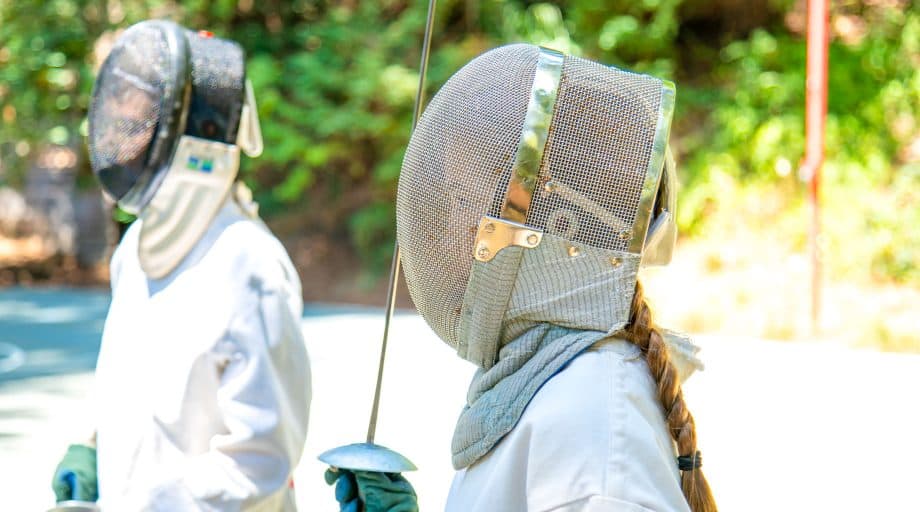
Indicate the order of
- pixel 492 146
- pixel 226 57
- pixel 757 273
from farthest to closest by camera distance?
pixel 757 273 < pixel 226 57 < pixel 492 146

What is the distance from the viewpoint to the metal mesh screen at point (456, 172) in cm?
124

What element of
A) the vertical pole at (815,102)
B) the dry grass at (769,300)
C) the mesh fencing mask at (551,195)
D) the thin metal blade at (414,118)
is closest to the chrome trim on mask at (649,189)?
the mesh fencing mask at (551,195)

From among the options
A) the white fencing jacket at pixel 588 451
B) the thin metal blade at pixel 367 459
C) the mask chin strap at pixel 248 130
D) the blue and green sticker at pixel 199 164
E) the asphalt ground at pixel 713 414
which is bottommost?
the asphalt ground at pixel 713 414

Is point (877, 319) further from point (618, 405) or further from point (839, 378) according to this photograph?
point (618, 405)

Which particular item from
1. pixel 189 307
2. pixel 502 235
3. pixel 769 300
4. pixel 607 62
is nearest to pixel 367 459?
pixel 502 235

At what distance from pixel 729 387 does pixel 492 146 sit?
5645 millimetres

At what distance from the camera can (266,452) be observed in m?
1.93

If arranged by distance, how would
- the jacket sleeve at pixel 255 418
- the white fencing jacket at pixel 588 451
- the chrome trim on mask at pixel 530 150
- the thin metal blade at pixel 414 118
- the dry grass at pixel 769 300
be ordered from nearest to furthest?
the white fencing jacket at pixel 588 451 → the chrome trim on mask at pixel 530 150 → the thin metal blade at pixel 414 118 → the jacket sleeve at pixel 255 418 → the dry grass at pixel 769 300

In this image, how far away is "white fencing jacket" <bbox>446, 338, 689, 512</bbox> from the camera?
109cm

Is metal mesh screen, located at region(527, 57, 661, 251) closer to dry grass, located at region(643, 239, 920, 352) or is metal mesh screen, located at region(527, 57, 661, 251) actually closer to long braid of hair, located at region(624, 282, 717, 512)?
long braid of hair, located at region(624, 282, 717, 512)

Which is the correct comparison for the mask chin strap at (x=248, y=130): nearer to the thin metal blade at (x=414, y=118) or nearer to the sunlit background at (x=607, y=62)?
the thin metal blade at (x=414, y=118)

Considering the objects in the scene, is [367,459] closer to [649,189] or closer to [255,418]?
[255,418]

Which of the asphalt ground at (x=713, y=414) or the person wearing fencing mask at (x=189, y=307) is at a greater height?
the person wearing fencing mask at (x=189, y=307)

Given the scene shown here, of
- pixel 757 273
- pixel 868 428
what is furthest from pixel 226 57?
pixel 757 273
